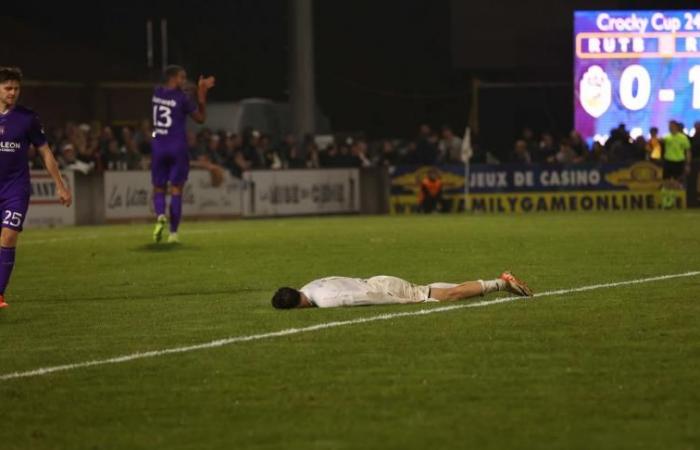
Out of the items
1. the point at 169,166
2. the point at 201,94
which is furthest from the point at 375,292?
the point at 169,166

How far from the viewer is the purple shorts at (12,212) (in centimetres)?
1271

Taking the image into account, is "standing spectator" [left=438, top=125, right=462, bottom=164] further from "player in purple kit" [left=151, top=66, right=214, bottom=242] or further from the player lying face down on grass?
the player lying face down on grass

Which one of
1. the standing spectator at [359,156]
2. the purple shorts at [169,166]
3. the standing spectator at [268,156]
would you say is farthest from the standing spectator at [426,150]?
the purple shorts at [169,166]

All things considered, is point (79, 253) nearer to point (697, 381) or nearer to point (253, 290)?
point (253, 290)

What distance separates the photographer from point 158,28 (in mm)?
66188

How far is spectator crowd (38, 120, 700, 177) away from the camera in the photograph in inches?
1273

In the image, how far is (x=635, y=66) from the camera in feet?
119

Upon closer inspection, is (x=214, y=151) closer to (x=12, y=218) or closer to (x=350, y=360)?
(x=12, y=218)

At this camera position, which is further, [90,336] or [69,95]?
[69,95]

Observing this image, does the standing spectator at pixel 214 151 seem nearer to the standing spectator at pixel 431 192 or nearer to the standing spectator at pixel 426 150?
the standing spectator at pixel 431 192

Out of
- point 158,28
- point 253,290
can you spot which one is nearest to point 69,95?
point 158,28

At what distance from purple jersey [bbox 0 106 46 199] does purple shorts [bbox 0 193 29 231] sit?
45 millimetres

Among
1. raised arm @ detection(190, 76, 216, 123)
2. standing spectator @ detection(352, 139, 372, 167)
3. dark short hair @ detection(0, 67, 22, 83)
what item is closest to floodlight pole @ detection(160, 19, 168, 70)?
standing spectator @ detection(352, 139, 372, 167)

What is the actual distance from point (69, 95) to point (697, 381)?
150 feet
